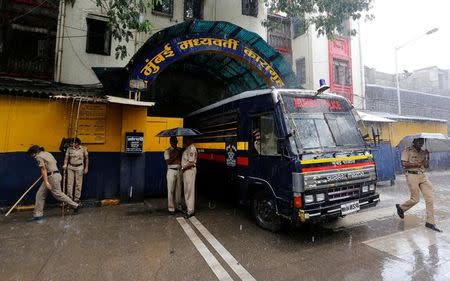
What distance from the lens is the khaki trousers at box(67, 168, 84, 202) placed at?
7.28 meters

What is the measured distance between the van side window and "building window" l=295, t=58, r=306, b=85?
14.6m

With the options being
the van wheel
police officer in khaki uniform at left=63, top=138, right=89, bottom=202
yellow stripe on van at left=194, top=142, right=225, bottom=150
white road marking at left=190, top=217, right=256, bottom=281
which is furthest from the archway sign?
the van wheel

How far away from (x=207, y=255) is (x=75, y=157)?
5.07 meters

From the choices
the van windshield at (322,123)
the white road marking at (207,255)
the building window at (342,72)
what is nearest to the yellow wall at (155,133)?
the white road marking at (207,255)

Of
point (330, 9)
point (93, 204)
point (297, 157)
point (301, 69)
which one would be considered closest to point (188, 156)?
point (297, 157)

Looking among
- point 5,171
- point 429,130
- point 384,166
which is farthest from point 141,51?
point 429,130

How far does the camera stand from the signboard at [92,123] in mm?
7992

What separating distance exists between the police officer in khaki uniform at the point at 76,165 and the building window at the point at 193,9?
9.07 metres

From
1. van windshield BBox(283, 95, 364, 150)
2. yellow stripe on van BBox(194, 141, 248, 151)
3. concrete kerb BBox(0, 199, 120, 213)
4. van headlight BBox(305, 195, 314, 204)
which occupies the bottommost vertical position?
concrete kerb BBox(0, 199, 120, 213)

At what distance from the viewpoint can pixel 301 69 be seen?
1928 cm

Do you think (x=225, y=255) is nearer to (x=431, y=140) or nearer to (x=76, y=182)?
(x=76, y=182)

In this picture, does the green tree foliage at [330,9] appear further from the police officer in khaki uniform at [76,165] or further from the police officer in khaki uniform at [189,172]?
the police officer in khaki uniform at [76,165]

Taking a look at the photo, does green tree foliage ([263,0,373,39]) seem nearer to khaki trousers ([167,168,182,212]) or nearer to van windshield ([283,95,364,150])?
van windshield ([283,95,364,150])

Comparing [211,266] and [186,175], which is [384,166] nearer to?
[186,175]
